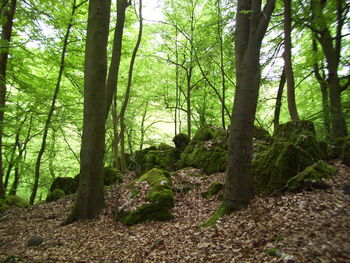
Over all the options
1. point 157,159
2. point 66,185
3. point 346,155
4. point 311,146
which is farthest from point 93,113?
point 346,155

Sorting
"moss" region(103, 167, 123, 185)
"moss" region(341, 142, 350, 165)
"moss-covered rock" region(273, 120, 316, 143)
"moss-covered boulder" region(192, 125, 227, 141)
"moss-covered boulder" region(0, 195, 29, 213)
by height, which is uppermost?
"moss-covered boulder" region(192, 125, 227, 141)

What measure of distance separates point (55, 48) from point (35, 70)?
3.45 meters

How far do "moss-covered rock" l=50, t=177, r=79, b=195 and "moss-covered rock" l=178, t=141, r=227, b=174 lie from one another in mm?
5239

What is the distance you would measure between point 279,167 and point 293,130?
2.41m

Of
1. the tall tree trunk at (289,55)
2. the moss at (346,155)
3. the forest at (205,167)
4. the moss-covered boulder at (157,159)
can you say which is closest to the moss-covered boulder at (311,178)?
the forest at (205,167)

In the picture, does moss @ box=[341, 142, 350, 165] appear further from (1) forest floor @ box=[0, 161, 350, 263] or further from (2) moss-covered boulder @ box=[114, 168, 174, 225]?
(2) moss-covered boulder @ box=[114, 168, 174, 225]

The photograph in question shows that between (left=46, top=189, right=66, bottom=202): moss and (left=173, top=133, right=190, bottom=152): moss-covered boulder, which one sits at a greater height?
(left=173, top=133, right=190, bottom=152): moss-covered boulder

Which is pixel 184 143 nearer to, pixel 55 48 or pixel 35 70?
pixel 55 48

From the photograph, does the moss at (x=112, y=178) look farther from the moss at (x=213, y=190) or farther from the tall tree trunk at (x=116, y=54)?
the moss at (x=213, y=190)

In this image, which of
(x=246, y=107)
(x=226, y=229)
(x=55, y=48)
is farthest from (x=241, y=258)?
(x=55, y=48)

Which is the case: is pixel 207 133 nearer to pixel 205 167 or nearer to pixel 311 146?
pixel 205 167

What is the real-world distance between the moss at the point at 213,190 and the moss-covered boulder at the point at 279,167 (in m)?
1.37

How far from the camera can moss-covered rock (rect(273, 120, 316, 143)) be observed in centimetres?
789

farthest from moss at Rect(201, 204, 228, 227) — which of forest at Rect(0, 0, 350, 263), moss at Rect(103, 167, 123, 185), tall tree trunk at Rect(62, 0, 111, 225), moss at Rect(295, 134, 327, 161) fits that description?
moss at Rect(103, 167, 123, 185)
